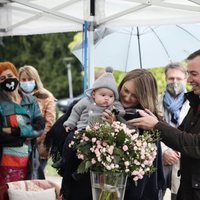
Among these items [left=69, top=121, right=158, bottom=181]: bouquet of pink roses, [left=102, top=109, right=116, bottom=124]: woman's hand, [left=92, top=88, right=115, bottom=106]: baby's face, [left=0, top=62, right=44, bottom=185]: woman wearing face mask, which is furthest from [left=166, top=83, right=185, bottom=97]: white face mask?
[left=69, top=121, right=158, bottom=181]: bouquet of pink roses

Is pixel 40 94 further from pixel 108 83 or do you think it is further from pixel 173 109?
pixel 108 83

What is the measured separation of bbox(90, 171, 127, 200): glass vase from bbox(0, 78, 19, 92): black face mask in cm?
180

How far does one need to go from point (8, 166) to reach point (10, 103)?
1.80 ft

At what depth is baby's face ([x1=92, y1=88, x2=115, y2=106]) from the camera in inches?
127

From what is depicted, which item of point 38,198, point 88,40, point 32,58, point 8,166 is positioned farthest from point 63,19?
point 32,58

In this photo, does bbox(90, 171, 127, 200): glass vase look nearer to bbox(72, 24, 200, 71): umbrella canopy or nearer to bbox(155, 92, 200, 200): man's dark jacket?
bbox(155, 92, 200, 200): man's dark jacket

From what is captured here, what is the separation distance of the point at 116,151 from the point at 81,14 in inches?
104

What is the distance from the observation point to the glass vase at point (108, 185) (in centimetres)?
294

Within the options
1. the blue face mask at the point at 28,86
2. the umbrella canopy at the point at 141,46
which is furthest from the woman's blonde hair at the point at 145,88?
the umbrella canopy at the point at 141,46

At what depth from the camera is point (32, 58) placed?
101 ft

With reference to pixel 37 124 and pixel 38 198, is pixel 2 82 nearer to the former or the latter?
pixel 37 124

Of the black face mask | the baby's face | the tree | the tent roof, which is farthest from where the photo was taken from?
the tree

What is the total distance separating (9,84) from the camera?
4574mm

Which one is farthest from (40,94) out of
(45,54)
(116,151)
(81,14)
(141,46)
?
(45,54)
